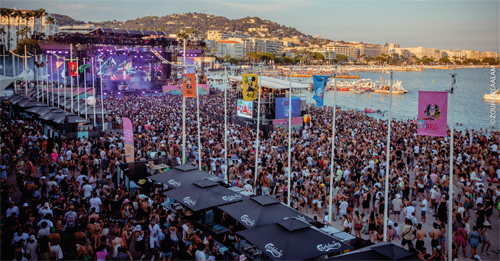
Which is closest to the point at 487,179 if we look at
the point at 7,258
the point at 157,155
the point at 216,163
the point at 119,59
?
the point at 216,163

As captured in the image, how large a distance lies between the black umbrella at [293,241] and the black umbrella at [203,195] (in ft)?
6.76

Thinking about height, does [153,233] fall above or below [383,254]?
below

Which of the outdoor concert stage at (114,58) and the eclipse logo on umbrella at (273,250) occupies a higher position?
the outdoor concert stage at (114,58)

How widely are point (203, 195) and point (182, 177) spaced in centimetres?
197

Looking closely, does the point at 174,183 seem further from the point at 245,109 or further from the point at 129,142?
the point at 245,109

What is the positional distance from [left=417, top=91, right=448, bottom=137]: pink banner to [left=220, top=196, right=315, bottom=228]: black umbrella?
3.73m

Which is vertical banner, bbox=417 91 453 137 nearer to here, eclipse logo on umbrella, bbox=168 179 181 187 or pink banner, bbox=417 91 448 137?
pink banner, bbox=417 91 448 137

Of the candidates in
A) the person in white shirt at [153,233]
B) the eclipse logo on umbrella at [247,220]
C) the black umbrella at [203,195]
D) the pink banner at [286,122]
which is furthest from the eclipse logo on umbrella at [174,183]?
the pink banner at [286,122]

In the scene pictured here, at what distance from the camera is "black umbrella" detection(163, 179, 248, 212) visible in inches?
365

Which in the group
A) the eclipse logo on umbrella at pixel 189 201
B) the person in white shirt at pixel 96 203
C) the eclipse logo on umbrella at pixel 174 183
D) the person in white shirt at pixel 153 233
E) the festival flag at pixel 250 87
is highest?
the festival flag at pixel 250 87

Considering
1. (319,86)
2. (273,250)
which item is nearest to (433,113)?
(319,86)

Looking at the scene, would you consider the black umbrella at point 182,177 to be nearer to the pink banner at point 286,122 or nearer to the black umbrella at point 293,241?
the black umbrella at point 293,241

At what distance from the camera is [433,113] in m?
8.69

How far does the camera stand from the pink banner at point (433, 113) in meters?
8.53
